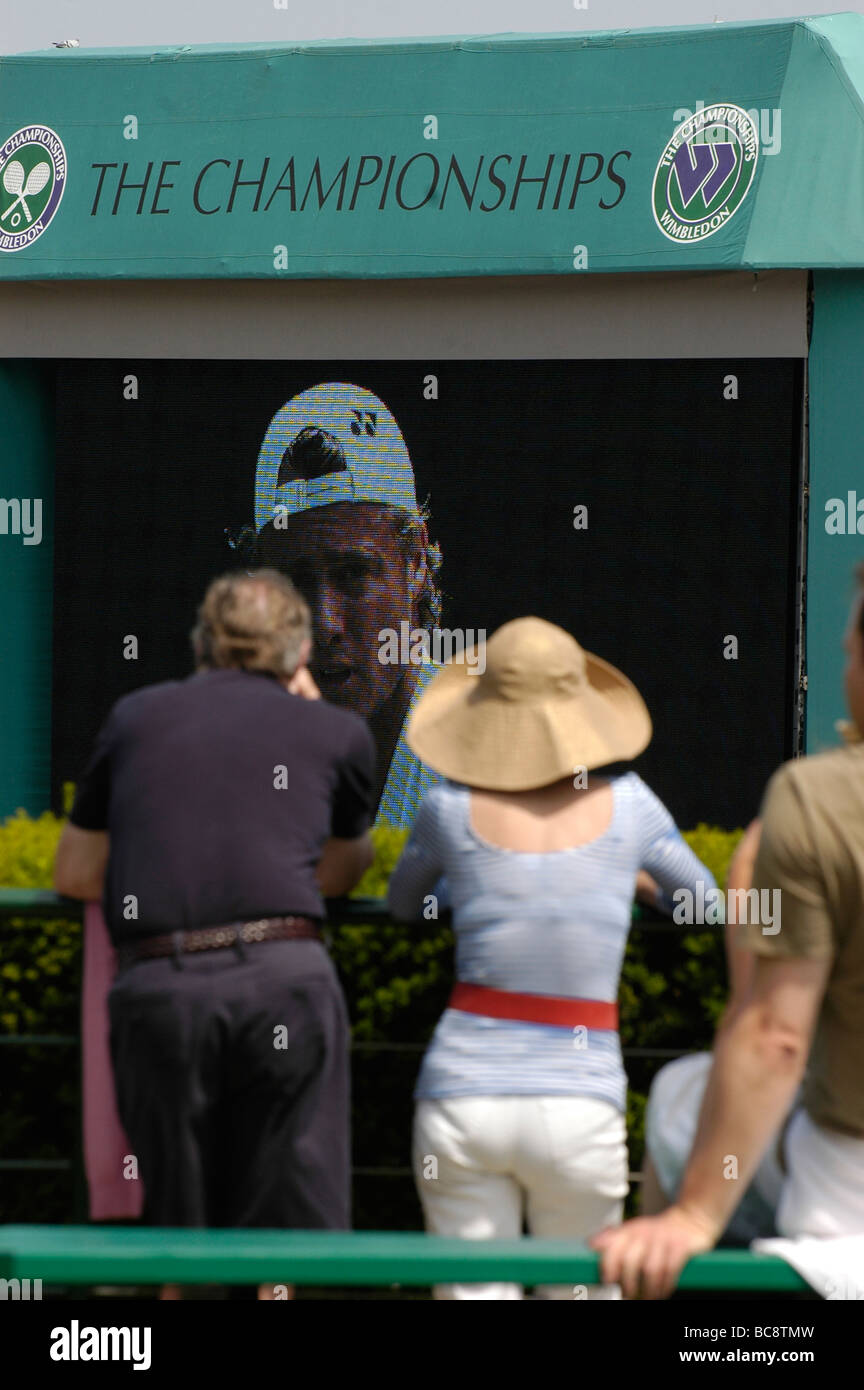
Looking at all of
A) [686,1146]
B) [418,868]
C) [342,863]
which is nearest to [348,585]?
[342,863]

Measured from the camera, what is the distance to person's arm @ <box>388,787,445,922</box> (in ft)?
10.0

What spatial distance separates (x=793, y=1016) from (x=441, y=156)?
335 inches

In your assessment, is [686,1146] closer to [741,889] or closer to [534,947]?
[741,889]

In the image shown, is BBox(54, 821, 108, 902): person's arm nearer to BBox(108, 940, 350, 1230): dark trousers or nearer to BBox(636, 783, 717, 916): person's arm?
BBox(108, 940, 350, 1230): dark trousers

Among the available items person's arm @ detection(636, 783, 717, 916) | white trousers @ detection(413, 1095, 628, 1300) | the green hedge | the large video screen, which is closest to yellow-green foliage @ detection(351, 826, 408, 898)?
the green hedge

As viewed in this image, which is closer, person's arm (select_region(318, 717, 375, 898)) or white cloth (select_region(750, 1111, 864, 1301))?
white cloth (select_region(750, 1111, 864, 1301))

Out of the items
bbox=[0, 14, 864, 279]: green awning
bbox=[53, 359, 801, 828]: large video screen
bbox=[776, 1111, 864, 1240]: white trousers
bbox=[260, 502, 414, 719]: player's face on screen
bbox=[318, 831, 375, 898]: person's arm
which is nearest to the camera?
bbox=[776, 1111, 864, 1240]: white trousers

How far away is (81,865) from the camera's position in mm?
3154

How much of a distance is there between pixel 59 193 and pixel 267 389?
5.52 ft

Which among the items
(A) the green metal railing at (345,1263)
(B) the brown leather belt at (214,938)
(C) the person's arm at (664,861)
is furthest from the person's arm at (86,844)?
(A) the green metal railing at (345,1263)

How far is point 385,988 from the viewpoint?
3744 mm

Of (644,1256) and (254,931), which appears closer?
(644,1256)

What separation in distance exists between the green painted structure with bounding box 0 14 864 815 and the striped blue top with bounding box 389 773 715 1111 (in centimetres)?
653
